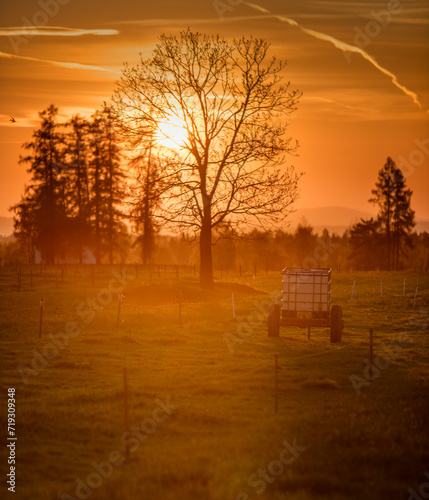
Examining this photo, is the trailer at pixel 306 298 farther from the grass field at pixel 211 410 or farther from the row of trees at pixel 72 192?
the row of trees at pixel 72 192

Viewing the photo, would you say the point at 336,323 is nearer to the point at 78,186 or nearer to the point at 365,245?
the point at 78,186

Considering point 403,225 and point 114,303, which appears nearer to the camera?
point 114,303

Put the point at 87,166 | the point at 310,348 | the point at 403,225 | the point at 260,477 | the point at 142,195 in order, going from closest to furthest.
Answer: the point at 260,477, the point at 310,348, the point at 142,195, the point at 87,166, the point at 403,225

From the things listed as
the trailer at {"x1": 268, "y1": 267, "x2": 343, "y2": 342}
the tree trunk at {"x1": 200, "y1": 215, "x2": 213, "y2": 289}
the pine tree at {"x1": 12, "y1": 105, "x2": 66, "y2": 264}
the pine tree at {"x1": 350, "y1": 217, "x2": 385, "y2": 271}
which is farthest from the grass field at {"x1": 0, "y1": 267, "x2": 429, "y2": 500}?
the pine tree at {"x1": 350, "y1": 217, "x2": 385, "y2": 271}

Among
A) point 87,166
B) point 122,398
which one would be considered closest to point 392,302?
point 122,398

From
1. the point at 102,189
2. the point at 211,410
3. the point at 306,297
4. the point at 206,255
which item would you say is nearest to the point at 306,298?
the point at 306,297

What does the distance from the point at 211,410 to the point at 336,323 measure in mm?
9930

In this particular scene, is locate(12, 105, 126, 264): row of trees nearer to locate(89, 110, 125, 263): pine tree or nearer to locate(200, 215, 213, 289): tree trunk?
locate(89, 110, 125, 263): pine tree

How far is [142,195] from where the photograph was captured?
122ft

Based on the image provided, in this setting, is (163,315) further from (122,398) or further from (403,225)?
(403,225)

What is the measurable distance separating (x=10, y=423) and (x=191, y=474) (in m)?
4.61

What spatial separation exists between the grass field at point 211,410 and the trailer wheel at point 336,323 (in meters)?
0.37

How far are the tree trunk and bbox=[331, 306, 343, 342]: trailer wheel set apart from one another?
17.5 meters

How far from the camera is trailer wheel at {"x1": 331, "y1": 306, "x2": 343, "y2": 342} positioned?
22.7 metres
